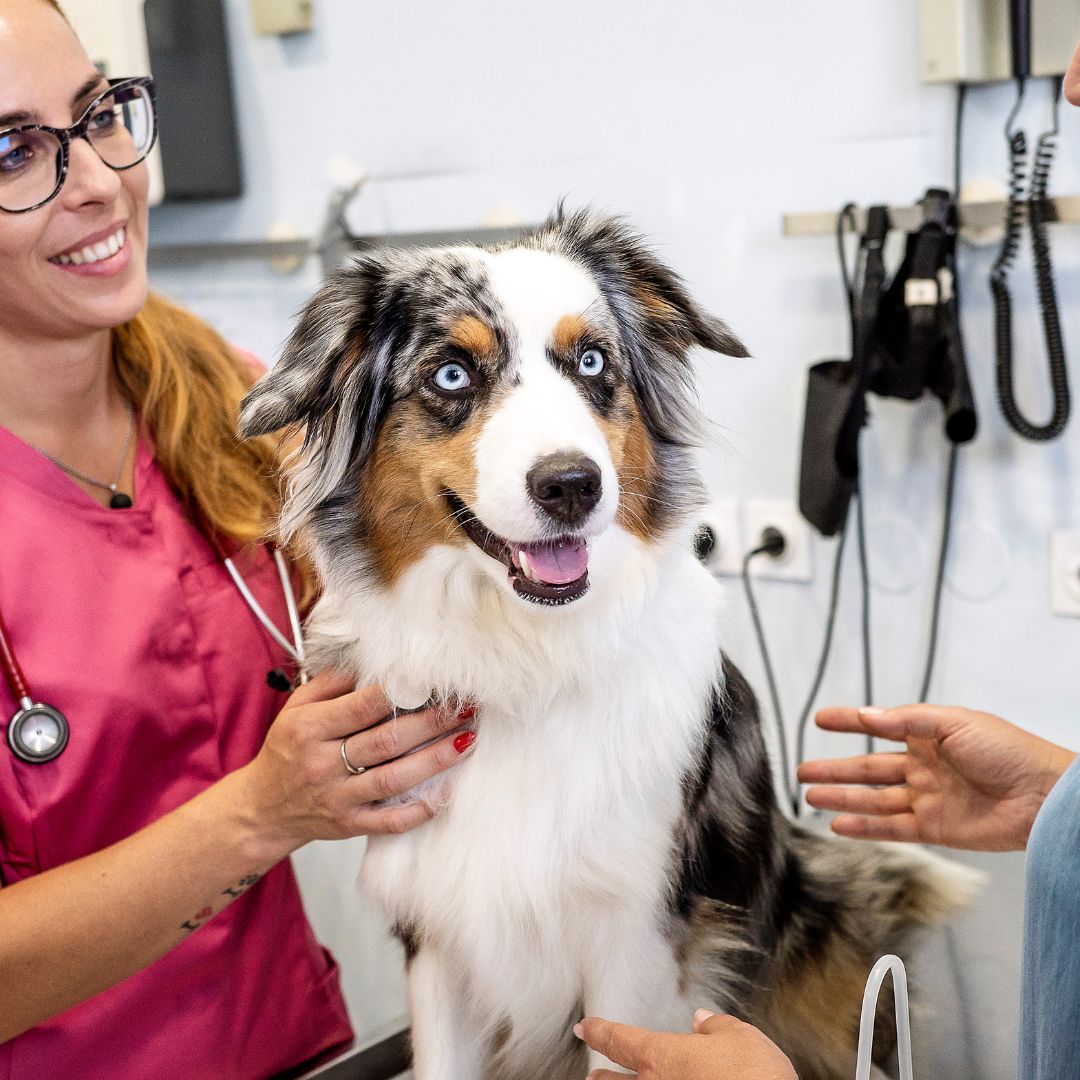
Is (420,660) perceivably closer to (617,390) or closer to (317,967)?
(617,390)

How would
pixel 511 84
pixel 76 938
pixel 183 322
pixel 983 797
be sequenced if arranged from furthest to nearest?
pixel 511 84 → pixel 183 322 → pixel 983 797 → pixel 76 938

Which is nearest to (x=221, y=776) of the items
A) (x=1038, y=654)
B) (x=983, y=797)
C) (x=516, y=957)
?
(x=516, y=957)

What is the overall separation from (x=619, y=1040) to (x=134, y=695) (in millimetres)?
651

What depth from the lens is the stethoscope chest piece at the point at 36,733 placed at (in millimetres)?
1240

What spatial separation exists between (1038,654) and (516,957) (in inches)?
46.6

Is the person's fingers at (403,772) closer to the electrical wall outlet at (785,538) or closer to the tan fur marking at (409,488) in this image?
the tan fur marking at (409,488)

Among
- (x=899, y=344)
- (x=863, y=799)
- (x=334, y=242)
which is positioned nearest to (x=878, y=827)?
(x=863, y=799)

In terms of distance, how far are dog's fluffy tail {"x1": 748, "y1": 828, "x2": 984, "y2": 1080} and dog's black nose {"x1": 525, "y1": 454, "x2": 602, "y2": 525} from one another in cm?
60

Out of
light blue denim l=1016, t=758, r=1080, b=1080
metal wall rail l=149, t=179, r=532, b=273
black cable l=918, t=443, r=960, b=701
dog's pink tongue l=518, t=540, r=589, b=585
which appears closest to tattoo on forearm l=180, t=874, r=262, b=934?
dog's pink tongue l=518, t=540, r=589, b=585

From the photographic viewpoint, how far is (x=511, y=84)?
2352 millimetres

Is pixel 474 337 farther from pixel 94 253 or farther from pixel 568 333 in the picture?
pixel 94 253

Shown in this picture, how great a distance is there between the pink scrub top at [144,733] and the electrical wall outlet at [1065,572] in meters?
1.25


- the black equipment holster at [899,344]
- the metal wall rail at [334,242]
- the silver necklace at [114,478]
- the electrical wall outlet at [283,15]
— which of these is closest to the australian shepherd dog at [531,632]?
the silver necklace at [114,478]

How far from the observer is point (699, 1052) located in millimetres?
964
